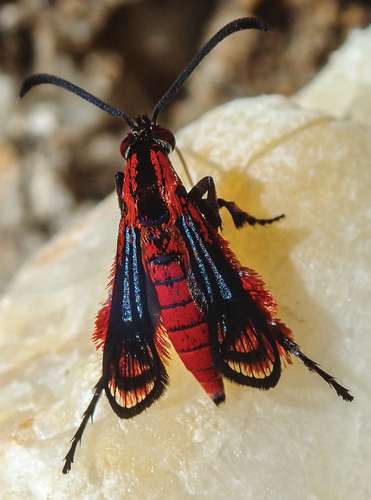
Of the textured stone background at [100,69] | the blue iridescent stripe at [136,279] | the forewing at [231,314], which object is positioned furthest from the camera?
the textured stone background at [100,69]

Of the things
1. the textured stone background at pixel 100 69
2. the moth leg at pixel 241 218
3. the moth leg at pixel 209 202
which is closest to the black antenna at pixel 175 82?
the moth leg at pixel 209 202

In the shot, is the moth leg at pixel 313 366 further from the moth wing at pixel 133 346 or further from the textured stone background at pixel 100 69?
the textured stone background at pixel 100 69

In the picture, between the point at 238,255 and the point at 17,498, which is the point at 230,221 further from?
the point at 17,498

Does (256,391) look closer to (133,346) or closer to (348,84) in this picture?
(133,346)

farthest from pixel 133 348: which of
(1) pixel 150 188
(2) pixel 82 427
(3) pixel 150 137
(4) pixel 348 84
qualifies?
(4) pixel 348 84

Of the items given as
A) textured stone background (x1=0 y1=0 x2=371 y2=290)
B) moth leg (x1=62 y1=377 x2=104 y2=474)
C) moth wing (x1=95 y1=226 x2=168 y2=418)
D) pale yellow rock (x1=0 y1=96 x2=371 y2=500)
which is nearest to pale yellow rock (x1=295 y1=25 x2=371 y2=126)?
pale yellow rock (x1=0 y1=96 x2=371 y2=500)

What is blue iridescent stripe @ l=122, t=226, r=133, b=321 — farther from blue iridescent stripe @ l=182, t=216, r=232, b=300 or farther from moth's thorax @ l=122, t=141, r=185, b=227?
blue iridescent stripe @ l=182, t=216, r=232, b=300
